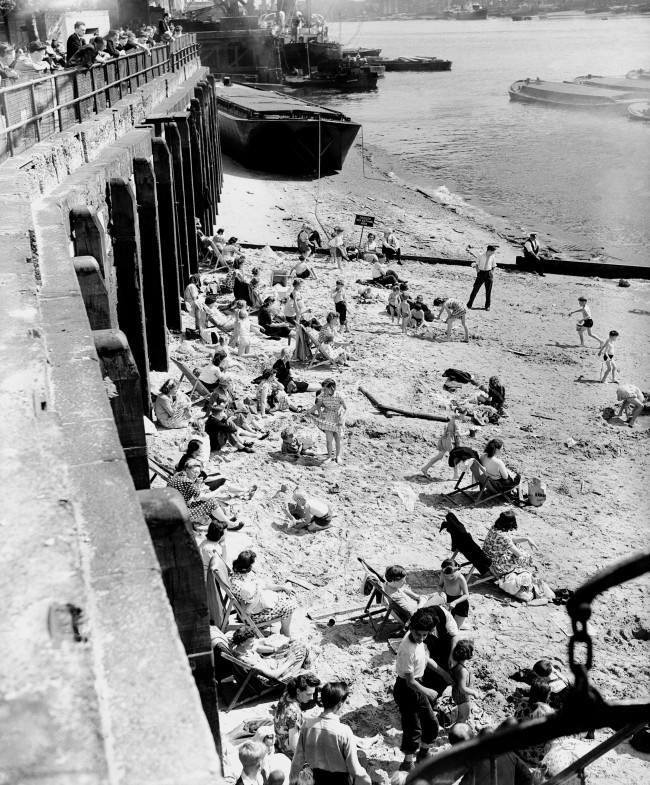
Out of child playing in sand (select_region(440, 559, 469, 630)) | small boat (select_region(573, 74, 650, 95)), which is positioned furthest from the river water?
child playing in sand (select_region(440, 559, 469, 630))

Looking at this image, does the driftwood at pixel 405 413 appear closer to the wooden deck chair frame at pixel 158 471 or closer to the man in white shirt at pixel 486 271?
the wooden deck chair frame at pixel 158 471

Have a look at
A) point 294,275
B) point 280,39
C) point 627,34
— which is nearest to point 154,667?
point 294,275

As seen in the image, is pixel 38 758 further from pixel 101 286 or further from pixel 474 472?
pixel 474 472

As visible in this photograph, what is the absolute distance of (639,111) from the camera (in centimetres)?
6869

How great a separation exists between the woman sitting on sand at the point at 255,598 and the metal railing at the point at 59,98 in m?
5.26

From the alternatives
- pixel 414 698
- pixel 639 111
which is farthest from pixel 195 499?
pixel 639 111

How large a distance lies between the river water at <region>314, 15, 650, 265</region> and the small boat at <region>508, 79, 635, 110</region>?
1448 mm

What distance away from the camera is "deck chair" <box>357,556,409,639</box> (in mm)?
8093

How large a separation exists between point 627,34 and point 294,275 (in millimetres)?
176570

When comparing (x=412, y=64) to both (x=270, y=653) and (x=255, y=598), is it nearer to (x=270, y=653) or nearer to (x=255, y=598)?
(x=255, y=598)

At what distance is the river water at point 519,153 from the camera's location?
117 feet

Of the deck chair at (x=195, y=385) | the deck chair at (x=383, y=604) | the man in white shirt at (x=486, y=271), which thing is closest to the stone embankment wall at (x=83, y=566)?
the deck chair at (x=383, y=604)

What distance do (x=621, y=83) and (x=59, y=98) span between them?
8376 cm

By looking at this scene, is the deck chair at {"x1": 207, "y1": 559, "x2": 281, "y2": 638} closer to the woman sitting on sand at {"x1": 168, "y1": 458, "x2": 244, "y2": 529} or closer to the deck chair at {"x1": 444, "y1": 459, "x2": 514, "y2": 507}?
the woman sitting on sand at {"x1": 168, "y1": 458, "x2": 244, "y2": 529}
